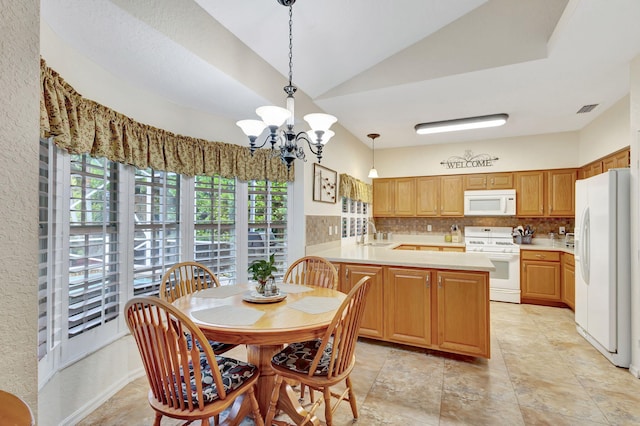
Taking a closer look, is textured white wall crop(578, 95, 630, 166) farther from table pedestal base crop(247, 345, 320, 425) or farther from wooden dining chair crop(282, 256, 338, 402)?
table pedestal base crop(247, 345, 320, 425)

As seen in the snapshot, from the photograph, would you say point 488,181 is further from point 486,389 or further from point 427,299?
point 486,389

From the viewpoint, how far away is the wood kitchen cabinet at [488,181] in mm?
5008

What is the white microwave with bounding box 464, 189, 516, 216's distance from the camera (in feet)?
16.0

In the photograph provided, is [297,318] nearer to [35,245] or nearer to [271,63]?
[35,245]

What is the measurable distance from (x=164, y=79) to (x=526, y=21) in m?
2.90

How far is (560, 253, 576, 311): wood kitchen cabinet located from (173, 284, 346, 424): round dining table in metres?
3.70

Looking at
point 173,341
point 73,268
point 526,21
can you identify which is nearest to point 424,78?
point 526,21

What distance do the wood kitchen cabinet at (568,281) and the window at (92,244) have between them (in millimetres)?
5123

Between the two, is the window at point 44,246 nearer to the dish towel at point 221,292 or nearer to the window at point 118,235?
the window at point 118,235

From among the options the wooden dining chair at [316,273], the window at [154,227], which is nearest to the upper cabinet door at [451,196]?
the wooden dining chair at [316,273]

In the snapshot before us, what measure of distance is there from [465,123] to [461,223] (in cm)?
217

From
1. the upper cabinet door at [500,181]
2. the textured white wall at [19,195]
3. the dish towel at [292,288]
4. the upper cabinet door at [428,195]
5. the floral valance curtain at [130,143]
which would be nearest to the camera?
the textured white wall at [19,195]

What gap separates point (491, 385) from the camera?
2350mm

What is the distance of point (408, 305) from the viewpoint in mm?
2920
